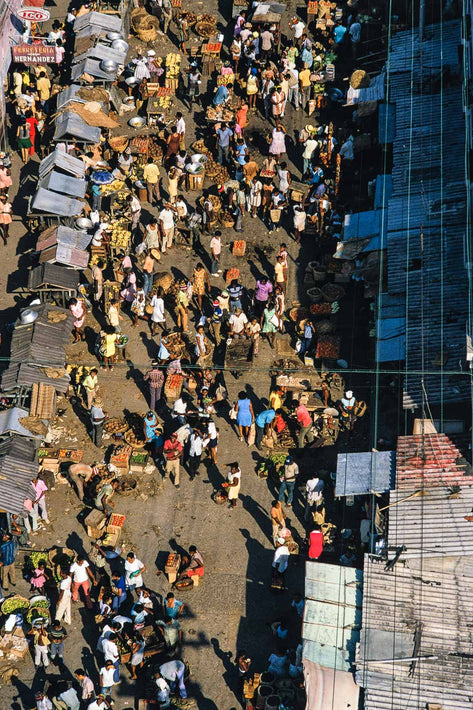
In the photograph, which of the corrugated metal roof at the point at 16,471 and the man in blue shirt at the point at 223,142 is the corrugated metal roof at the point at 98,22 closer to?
the man in blue shirt at the point at 223,142

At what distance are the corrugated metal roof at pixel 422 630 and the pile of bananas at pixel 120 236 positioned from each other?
15.6 meters

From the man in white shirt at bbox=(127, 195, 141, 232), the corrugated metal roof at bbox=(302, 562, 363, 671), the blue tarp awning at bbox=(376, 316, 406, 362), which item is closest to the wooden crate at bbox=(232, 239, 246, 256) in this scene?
the man in white shirt at bbox=(127, 195, 141, 232)

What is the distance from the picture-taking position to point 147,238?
1505 inches

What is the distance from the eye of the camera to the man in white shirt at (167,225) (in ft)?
126

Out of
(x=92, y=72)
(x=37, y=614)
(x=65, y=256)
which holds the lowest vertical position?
(x=37, y=614)

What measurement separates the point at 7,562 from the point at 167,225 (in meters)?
13.4

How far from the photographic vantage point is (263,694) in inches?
1048

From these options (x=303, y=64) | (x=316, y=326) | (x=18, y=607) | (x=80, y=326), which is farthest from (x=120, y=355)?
(x=303, y=64)

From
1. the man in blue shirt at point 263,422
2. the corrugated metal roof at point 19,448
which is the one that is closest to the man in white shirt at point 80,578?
the corrugated metal roof at point 19,448

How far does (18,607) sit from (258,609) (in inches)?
229

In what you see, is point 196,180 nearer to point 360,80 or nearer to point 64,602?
point 360,80

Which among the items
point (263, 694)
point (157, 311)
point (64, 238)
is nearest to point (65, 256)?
point (64, 238)

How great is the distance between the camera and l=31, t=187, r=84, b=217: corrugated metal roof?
3844 centimetres

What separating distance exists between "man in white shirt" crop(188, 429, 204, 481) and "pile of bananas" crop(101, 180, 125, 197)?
11763 millimetres
